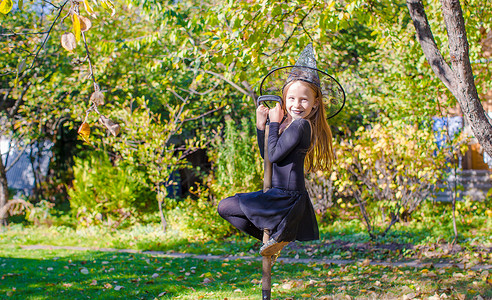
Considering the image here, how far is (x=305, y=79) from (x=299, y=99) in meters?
0.14

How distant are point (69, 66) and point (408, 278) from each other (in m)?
8.17

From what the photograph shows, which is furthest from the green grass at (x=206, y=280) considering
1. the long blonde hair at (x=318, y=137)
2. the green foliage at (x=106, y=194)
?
the green foliage at (x=106, y=194)

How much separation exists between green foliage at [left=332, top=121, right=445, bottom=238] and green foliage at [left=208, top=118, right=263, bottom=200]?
157 centimetres

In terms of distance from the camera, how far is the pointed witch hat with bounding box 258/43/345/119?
2.97 m

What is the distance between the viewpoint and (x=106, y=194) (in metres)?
9.25

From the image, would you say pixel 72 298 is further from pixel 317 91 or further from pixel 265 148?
pixel 317 91

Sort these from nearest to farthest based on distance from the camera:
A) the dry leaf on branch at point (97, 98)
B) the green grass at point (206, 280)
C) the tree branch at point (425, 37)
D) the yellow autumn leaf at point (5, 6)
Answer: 1. the yellow autumn leaf at point (5, 6)
2. the dry leaf on branch at point (97, 98)
3. the tree branch at point (425, 37)
4. the green grass at point (206, 280)

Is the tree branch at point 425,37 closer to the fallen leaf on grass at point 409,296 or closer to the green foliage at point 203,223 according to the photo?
the fallen leaf on grass at point 409,296

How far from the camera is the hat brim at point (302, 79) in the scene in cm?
304

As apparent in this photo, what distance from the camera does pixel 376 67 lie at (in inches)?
366

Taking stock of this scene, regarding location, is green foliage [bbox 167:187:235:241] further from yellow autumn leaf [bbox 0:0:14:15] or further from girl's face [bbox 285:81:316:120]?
yellow autumn leaf [bbox 0:0:14:15]

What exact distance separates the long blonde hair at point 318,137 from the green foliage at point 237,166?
4692mm

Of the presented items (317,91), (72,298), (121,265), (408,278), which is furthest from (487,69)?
(72,298)

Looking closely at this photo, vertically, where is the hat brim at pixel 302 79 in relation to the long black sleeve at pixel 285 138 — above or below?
above
